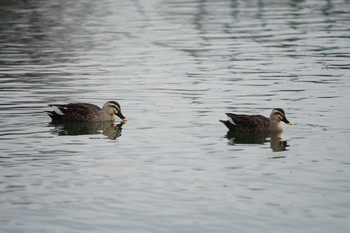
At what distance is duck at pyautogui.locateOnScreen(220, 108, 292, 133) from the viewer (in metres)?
23.5

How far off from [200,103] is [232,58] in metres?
11.3

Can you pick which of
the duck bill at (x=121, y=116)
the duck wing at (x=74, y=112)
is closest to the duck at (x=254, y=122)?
the duck bill at (x=121, y=116)

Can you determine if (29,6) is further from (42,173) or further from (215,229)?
(215,229)

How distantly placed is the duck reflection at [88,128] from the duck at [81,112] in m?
0.13

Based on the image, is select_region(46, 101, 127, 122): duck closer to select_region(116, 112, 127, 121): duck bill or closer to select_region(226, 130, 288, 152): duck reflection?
select_region(116, 112, 127, 121): duck bill

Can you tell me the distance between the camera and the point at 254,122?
77.3 ft

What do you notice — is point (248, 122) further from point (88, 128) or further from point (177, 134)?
point (88, 128)

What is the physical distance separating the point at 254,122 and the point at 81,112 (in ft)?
16.2

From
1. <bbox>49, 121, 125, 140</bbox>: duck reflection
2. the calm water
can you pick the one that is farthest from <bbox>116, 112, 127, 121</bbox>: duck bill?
the calm water

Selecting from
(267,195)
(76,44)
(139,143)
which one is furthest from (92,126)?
(76,44)

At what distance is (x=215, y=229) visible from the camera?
50.4 ft

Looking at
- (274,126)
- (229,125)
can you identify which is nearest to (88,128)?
(229,125)

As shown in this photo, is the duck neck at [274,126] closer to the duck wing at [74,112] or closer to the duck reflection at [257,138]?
the duck reflection at [257,138]

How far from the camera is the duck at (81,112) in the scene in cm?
2573
